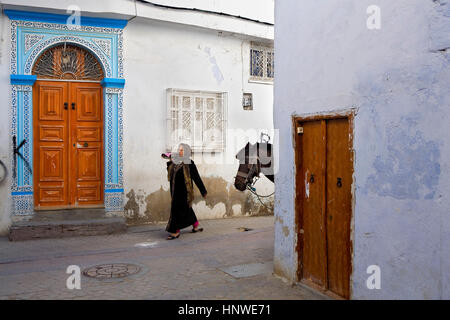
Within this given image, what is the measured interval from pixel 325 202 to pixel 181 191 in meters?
3.96

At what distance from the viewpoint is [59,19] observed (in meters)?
8.32

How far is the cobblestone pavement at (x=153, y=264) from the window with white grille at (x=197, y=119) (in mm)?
1882

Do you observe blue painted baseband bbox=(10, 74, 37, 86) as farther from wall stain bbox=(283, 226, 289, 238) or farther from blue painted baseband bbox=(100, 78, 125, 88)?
wall stain bbox=(283, 226, 289, 238)

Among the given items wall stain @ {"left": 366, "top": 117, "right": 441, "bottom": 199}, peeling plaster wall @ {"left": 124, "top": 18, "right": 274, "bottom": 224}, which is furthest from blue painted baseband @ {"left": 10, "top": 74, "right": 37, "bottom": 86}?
wall stain @ {"left": 366, "top": 117, "right": 441, "bottom": 199}

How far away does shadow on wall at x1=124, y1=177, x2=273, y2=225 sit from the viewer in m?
9.09

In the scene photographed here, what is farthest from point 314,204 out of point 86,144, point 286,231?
point 86,144

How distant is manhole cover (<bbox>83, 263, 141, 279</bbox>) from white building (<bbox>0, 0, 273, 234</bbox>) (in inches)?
110

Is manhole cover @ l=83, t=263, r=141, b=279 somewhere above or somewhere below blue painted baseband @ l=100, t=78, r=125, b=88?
below

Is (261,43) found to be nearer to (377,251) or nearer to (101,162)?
(101,162)

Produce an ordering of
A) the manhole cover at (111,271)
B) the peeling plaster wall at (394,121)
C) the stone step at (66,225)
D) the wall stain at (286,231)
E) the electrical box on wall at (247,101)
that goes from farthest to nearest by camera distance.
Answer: the electrical box on wall at (247,101) → the stone step at (66,225) → the manhole cover at (111,271) → the wall stain at (286,231) → the peeling plaster wall at (394,121)

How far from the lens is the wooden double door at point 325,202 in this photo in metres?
4.36

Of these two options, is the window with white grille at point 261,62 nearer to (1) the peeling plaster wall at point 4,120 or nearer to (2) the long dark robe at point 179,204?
(2) the long dark robe at point 179,204

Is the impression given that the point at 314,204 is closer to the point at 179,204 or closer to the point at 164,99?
the point at 179,204

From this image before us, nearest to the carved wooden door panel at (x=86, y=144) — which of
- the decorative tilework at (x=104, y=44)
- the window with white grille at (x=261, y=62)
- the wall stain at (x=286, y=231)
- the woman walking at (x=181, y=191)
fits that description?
the decorative tilework at (x=104, y=44)
